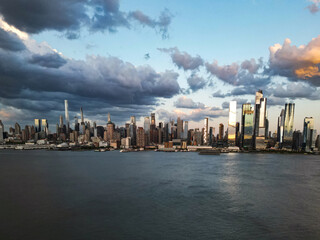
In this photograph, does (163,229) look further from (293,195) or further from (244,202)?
(293,195)

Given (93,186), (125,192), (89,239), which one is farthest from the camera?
(93,186)

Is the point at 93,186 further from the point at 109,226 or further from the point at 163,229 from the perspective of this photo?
the point at 163,229

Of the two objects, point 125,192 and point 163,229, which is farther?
point 125,192

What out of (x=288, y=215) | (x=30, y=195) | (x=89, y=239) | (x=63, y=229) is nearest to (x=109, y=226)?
(x=89, y=239)

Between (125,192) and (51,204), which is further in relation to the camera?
(125,192)

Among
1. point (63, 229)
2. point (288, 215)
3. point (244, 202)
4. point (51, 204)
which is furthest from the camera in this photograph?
point (244, 202)

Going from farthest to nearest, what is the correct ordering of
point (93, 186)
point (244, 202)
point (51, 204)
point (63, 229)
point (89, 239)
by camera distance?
point (93, 186), point (244, 202), point (51, 204), point (63, 229), point (89, 239)

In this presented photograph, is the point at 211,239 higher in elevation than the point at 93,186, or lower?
higher

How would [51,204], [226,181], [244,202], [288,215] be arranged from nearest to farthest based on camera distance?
[288,215], [51,204], [244,202], [226,181]

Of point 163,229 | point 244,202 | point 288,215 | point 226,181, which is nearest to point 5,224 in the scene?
point 163,229
